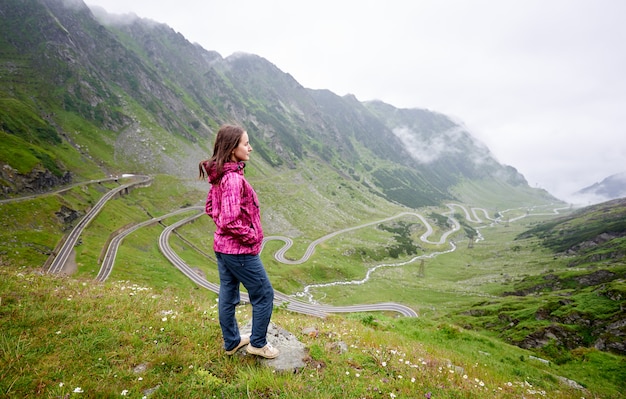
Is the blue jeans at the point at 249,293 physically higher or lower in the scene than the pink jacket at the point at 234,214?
lower

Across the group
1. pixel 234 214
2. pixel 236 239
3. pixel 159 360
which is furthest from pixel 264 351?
pixel 234 214

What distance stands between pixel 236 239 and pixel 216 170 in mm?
1581

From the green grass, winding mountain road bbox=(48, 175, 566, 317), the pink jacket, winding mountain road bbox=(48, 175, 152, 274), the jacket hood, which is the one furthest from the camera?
winding mountain road bbox=(48, 175, 566, 317)

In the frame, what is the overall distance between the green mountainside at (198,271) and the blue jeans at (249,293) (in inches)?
24.0

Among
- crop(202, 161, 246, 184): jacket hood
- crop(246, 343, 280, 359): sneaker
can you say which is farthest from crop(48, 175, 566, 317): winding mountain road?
crop(202, 161, 246, 184): jacket hood

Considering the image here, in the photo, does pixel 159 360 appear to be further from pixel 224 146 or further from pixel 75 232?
pixel 75 232

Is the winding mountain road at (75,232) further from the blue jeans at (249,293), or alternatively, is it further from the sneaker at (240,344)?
the blue jeans at (249,293)

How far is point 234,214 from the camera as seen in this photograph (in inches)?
231

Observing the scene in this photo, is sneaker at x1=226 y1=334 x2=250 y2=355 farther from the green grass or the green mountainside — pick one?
the green mountainside

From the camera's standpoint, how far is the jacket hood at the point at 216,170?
6203 millimetres

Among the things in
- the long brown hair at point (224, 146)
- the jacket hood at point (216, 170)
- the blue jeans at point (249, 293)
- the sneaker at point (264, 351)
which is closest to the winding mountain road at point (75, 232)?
the blue jeans at point (249, 293)

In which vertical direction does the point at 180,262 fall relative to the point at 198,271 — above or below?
above

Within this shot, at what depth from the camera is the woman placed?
5949 millimetres

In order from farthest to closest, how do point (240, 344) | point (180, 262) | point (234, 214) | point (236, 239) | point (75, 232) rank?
point (180, 262)
point (75, 232)
point (240, 344)
point (236, 239)
point (234, 214)
